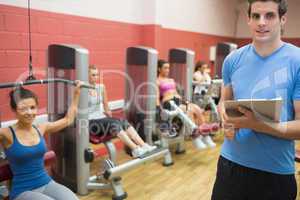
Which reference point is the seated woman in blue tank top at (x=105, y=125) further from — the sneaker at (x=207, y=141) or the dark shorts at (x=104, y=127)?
the sneaker at (x=207, y=141)

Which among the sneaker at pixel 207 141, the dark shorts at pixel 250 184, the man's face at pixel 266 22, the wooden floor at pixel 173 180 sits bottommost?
the wooden floor at pixel 173 180

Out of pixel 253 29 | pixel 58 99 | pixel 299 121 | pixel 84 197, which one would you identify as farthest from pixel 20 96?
pixel 299 121

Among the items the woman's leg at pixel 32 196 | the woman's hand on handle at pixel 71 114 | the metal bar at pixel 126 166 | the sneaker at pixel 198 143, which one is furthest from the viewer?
the sneaker at pixel 198 143

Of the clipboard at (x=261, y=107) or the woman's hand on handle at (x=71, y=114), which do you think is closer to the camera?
the clipboard at (x=261, y=107)

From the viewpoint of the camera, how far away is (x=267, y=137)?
1075mm

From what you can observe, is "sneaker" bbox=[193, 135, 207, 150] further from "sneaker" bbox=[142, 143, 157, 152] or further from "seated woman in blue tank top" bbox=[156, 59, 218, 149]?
"sneaker" bbox=[142, 143, 157, 152]

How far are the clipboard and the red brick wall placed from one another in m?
2.00

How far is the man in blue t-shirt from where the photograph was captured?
1.02 m

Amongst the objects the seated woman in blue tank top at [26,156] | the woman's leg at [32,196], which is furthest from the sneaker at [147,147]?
the woman's leg at [32,196]

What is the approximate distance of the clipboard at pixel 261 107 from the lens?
A: 37.5 inches

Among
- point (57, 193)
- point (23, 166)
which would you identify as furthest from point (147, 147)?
point (23, 166)

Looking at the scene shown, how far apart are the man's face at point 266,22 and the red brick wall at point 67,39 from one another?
6.54ft

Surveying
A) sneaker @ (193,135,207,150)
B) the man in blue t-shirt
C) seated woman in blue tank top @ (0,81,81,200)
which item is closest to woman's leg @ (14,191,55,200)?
seated woman in blue tank top @ (0,81,81,200)

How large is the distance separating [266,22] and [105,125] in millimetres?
1838
